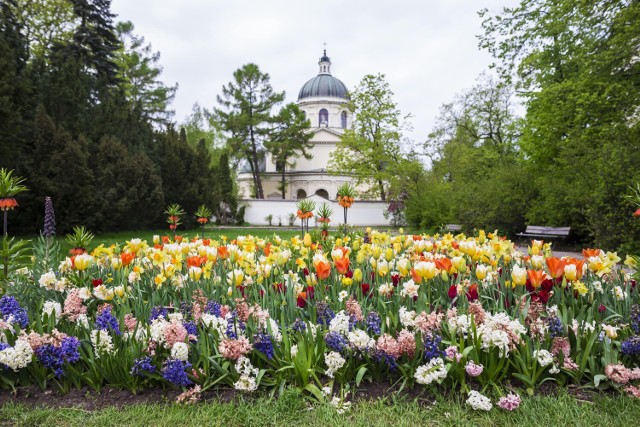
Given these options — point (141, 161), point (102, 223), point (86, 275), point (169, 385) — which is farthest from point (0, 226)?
→ point (169, 385)

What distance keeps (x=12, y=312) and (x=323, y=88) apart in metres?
56.0

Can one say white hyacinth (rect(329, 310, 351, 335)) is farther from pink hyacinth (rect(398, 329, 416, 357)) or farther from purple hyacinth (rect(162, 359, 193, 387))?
purple hyacinth (rect(162, 359, 193, 387))

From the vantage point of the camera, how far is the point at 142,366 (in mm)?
2809

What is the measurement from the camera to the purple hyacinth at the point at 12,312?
3.17m

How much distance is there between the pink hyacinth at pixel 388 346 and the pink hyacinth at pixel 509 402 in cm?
63

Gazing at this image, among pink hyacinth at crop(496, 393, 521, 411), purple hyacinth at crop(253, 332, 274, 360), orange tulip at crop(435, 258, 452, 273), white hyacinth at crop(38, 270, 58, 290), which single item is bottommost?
pink hyacinth at crop(496, 393, 521, 411)

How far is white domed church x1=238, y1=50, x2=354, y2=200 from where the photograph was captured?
49.8 meters

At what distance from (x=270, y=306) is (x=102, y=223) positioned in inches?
765

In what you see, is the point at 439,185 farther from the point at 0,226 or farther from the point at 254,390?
the point at 254,390

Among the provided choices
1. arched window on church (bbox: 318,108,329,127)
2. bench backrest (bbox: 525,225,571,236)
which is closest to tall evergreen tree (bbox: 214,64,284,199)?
arched window on church (bbox: 318,108,329,127)

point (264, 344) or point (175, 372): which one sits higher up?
point (264, 344)

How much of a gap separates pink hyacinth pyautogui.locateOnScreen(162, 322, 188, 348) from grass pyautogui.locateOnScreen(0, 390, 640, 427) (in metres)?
0.39

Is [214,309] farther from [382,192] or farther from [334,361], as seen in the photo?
[382,192]

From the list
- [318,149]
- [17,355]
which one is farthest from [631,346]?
[318,149]
